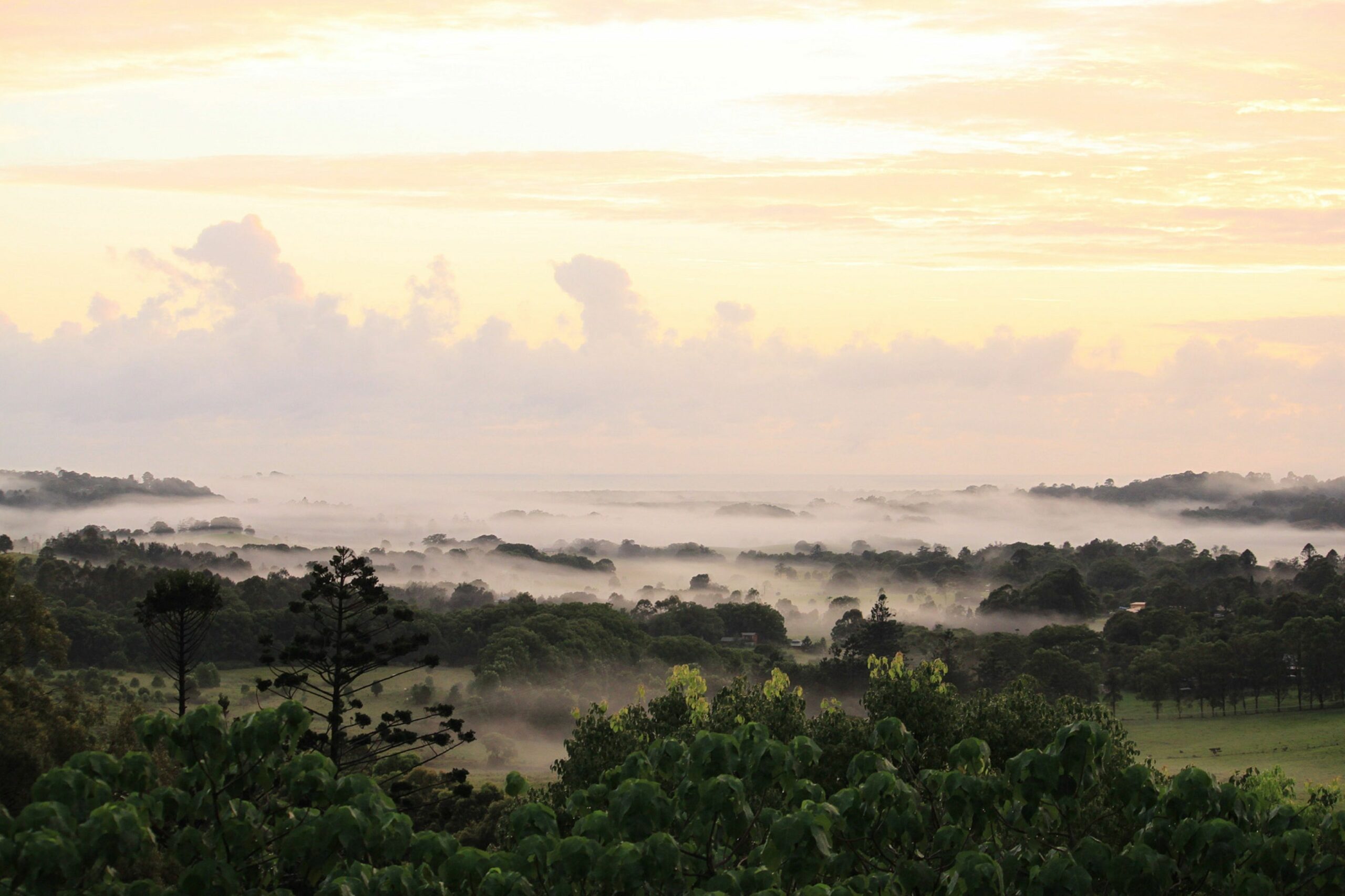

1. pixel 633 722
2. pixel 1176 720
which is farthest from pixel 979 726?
pixel 1176 720

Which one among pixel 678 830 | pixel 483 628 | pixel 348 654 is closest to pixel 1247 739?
pixel 483 628

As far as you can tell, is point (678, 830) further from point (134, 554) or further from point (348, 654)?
point (134, 554)

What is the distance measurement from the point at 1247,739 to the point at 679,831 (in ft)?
260

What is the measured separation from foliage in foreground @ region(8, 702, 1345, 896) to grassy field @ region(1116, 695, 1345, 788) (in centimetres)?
5999

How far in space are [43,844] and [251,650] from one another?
107 metres

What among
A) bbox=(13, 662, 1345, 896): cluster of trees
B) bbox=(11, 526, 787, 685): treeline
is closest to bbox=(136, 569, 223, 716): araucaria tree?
bbox=(13, 662, 1345, 896): cluster of trees

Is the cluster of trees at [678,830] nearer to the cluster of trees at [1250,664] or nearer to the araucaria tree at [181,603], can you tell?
the araucaria tree at [181,603]

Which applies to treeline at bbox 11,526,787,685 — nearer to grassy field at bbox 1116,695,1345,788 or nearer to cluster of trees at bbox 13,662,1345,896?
grassy field at bbox 1116,695,1345,788

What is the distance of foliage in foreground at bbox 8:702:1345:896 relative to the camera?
12500 mm

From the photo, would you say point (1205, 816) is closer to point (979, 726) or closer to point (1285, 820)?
point (1285, 820)

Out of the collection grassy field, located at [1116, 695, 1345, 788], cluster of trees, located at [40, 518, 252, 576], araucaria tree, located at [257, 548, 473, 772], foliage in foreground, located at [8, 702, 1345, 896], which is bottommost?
grassy field, located at [1116, 695, 1345, 788]

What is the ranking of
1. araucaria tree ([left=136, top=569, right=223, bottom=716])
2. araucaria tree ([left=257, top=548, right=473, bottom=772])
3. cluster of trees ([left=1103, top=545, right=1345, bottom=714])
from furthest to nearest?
cluster of trees ([left=1103, top=545, right=1345, bottom=714]) < araucaria tree ([left=136, top=569, right=223, bottom=716]) < araucaria tree ([left=257, top=548, right=473, bottom=772])

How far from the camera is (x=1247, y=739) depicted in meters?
83.9

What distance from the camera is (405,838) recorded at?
13.0 meters
